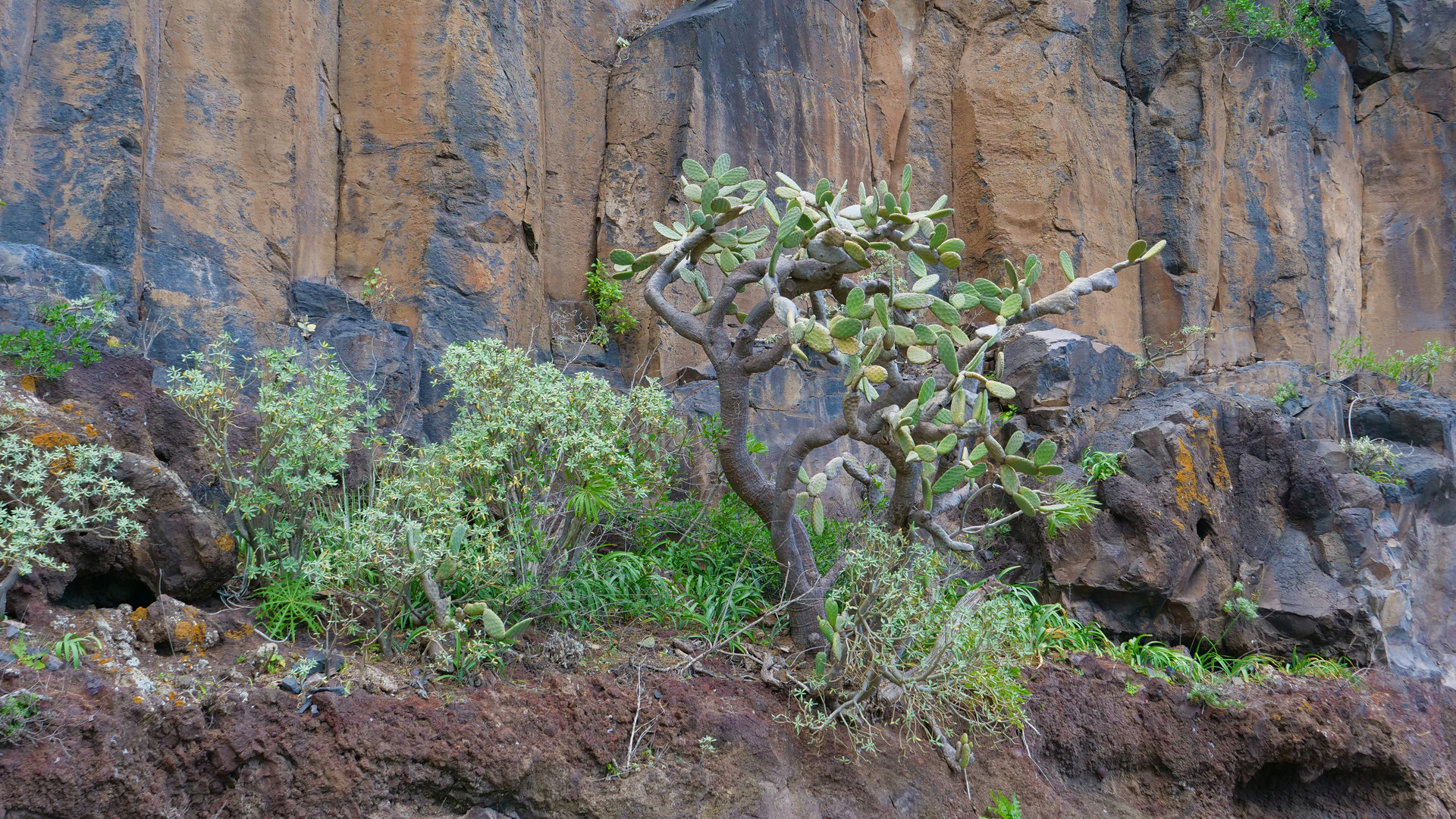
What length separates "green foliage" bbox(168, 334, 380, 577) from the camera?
4473mm

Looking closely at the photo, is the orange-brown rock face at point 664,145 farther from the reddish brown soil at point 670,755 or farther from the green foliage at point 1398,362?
the reddish brown soil at point 670,755

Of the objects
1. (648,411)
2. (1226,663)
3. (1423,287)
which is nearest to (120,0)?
(648,411)

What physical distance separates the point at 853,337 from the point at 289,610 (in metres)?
2.77

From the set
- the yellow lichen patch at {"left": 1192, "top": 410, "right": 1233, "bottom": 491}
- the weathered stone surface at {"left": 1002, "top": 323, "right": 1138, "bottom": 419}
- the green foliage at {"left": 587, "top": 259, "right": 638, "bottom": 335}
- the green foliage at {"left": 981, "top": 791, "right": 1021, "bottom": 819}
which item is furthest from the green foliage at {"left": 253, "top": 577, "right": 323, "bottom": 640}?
the yellow lichen patch at {"left": 1192, "top": 410, "right": 1233, "bottom": 491}

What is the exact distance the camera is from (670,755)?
4254mm

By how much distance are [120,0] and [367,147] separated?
5.87 ft

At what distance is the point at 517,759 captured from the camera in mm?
3924

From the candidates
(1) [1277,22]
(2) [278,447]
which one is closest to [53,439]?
(2) [278,447]

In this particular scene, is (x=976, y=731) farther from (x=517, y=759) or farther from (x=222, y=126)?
(x=222, y=126)

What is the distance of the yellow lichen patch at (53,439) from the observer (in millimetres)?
3939

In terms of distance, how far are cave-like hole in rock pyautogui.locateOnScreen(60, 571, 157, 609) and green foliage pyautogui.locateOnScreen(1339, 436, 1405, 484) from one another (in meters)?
8.17

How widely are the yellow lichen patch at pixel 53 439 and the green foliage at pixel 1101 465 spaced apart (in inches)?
218

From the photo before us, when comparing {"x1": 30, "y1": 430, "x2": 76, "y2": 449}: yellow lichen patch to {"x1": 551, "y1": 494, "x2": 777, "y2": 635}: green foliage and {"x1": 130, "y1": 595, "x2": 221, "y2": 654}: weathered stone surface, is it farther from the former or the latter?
{"x1": 551, "y1": 494, "x2": 777, "y2": 635}: green foliage

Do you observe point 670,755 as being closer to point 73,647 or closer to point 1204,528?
point 73,647
